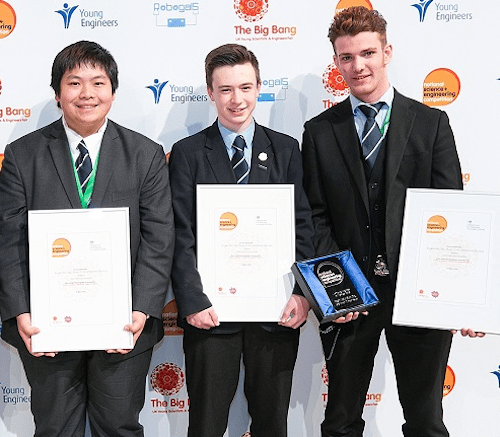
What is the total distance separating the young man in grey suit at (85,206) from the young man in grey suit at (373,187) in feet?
2.13

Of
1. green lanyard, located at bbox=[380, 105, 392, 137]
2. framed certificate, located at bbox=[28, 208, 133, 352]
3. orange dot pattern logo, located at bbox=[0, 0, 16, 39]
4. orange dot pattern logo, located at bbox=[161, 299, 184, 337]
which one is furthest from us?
orange dot pattern logo, located at bbox=[161, 299, 184, 337]

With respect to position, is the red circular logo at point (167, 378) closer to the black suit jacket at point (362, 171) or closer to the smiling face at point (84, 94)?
the black suit jacket at point (362, 171)

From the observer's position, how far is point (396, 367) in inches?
93.1

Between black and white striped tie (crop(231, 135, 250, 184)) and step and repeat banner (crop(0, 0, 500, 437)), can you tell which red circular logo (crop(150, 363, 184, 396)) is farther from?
black and white striped tie (crop(231, 135, 250, 184))

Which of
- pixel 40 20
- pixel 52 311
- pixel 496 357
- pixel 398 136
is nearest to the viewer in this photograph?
pixel 52 311

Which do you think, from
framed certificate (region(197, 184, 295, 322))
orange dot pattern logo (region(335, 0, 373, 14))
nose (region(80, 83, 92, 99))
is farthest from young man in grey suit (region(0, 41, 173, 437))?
orange dot pattern logo (region(335, 0, 373, 14))

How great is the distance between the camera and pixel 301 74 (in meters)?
2.73

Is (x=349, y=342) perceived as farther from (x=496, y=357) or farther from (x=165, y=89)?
(x=165, y=89)

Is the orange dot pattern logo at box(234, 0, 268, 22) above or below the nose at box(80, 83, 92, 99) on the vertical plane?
above

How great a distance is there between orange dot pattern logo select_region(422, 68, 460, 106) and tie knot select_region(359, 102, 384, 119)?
1.79 ft

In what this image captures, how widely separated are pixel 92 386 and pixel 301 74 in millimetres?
1628

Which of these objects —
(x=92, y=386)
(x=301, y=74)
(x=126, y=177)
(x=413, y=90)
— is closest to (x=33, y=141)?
(x=126, y=177)

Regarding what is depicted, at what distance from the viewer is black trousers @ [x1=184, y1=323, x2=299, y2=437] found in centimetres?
227

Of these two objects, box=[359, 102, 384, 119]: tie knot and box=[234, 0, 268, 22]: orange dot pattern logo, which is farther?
box=[234, 0, 268, 22]: orange dot pattern logo
